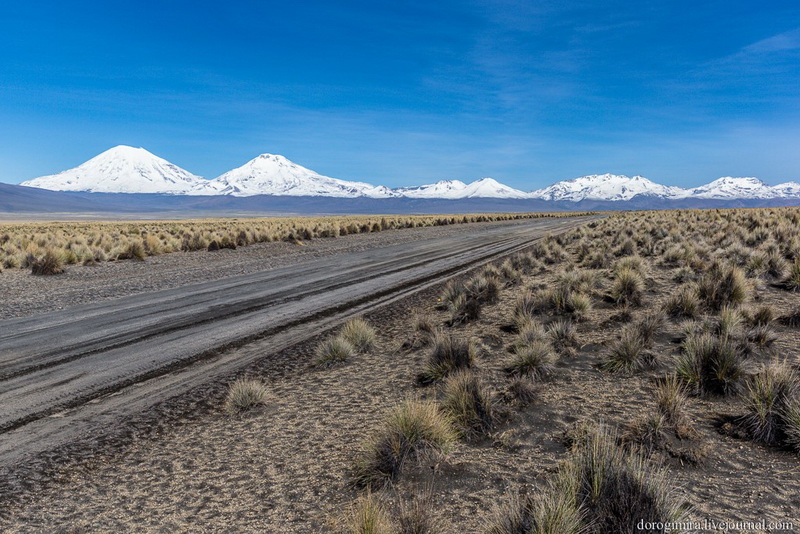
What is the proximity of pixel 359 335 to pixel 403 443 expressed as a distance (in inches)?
153

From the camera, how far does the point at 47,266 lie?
16359 mm

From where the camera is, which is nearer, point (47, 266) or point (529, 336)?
point (529, 336)

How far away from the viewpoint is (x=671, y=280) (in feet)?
37.5

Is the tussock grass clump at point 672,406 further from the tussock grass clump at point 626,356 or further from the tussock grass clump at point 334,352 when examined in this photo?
the tussock grass clump at point 334,352

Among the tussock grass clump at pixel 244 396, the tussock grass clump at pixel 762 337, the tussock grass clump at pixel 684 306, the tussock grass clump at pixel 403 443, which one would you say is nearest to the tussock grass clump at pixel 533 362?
the tussock grass clump at pixel 403 443

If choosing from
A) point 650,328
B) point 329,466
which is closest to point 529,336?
point 650,328

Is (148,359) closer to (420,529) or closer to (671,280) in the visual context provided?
(420,529)

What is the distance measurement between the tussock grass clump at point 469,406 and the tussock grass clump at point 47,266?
16.8 m

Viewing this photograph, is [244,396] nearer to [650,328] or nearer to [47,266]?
[650,328]

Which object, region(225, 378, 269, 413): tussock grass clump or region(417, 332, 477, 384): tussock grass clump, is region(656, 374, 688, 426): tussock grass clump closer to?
region(417, 332, 477, 384): tussock grass clump

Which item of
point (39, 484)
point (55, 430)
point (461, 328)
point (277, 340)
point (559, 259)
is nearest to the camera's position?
point (39, 484)

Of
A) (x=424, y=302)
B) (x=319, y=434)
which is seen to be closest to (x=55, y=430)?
(x=319, y=434)

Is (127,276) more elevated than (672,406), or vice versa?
(672,406)

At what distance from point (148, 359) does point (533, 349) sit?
5.55 meters
